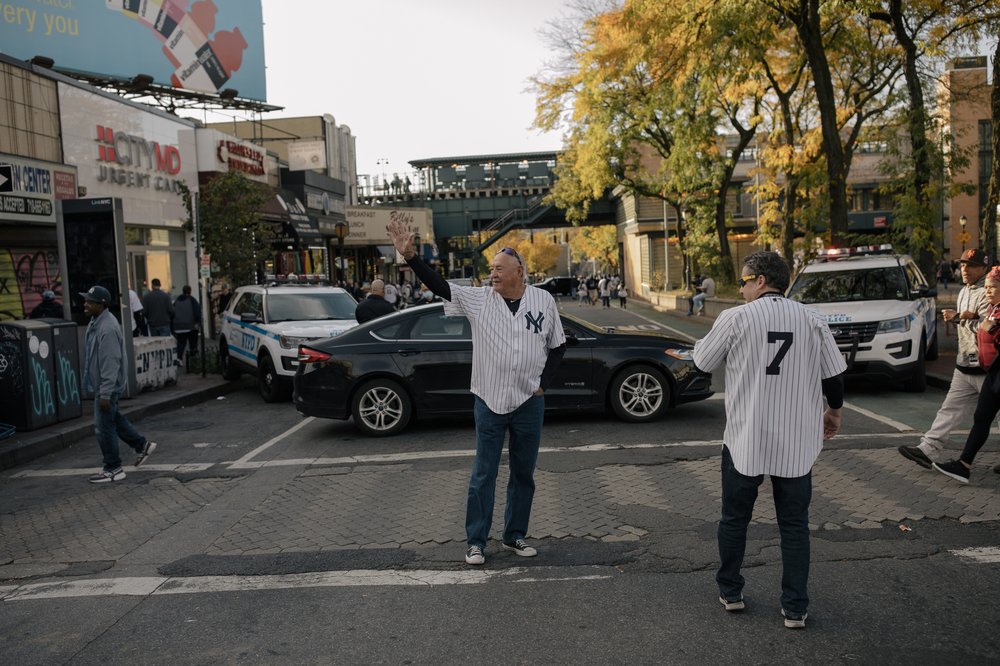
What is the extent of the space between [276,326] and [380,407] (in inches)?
162

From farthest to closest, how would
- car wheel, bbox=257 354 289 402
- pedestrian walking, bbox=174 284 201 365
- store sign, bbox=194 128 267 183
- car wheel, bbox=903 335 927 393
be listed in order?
1. store sign, bbox=194 128 267 183
2. pedestrian walking, bbox=174 284 201 365
3. car wheel, bbox=257 354 289 402
4. car wheel, bbox=903 335 927 393

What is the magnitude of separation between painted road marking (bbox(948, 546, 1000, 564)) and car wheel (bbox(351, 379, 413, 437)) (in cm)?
586

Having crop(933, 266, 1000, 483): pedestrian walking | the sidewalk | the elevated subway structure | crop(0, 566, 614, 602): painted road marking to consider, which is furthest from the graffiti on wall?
the elevated subway structure

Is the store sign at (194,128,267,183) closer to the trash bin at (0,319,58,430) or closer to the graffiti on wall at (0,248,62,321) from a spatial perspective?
the graffiti on wall at (0,248,62,321)

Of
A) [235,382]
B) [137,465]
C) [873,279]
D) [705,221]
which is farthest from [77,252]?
[705,221]

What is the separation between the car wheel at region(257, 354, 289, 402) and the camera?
12.9 meters

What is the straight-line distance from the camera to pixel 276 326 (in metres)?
13.2

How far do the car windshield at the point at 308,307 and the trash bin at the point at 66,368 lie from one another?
3.13 meters

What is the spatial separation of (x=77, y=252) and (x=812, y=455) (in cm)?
1284

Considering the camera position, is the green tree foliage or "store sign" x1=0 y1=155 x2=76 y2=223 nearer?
"store sign" x1=0 y1=155 x2=76 y2=223

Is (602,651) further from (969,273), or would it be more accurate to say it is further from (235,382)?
(235,382)

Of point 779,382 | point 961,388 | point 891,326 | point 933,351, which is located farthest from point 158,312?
point 779,382

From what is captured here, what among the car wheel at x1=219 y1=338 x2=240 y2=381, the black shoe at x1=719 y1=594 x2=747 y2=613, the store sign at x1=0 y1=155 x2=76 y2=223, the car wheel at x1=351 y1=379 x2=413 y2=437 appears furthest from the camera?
the store sign at x1=0 y1=155 x2=76 y2=223

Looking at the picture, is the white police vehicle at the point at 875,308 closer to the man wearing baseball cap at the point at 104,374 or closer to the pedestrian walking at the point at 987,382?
the pedestrian walking at the point at 987,382
